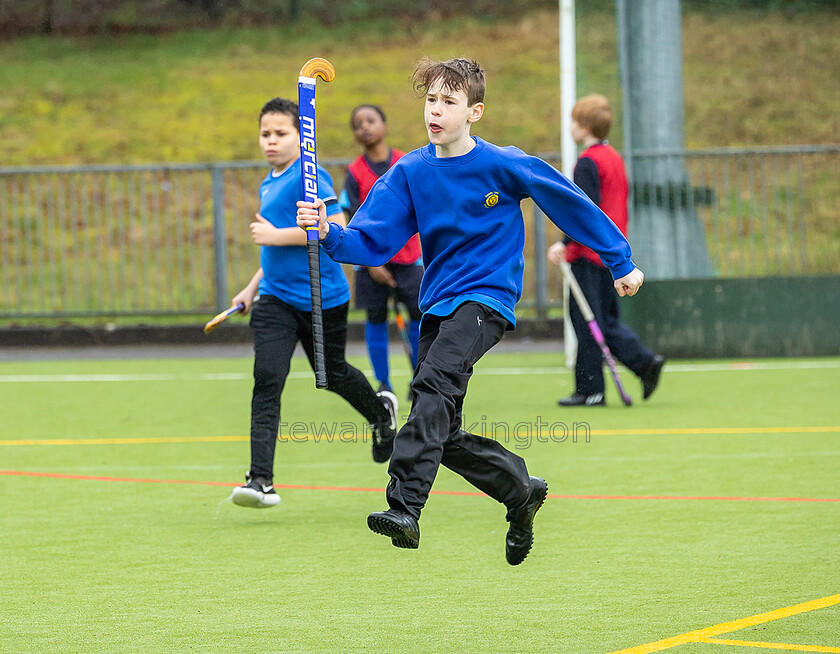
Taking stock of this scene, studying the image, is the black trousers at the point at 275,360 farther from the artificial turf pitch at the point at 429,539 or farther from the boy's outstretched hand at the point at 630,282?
the boy's outstretched hand at the point at 630,282

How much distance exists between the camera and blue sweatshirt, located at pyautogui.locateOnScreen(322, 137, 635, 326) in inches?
178

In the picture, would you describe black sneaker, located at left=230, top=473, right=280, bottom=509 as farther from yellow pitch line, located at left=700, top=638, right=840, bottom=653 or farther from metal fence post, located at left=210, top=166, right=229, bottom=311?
metal fence post, located at left=210, top=166, right=229, bottom=311

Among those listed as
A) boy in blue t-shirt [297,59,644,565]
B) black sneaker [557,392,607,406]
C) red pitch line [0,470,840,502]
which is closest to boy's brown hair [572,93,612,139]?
black sneaker [557,392,607,406]

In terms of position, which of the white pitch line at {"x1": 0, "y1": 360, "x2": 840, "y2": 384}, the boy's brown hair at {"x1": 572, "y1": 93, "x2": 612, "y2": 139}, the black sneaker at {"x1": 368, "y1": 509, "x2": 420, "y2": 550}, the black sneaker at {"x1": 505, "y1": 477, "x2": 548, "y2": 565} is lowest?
the white pitch line at {"x1": 0, "y1": 360, "x2": 840, "y2": 384}

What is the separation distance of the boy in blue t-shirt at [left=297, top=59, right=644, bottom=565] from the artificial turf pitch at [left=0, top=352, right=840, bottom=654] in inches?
18.3

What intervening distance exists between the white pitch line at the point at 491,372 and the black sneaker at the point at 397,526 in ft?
24.1

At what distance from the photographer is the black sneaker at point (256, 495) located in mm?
5508

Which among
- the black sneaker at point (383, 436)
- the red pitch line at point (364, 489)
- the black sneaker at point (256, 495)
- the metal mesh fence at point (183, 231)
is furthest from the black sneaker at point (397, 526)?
the metal mesh fence at point (183, 231)

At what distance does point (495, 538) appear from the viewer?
5.23 metres

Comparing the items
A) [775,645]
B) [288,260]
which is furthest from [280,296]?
[775,645]

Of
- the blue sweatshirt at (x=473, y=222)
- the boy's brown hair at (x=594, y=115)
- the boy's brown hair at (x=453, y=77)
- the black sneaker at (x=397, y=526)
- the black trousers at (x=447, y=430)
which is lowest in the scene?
the black sneaker at (x=397, y=526)

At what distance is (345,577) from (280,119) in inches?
90.3

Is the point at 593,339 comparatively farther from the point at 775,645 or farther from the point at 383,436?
the point at 775,645

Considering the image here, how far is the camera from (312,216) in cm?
440
